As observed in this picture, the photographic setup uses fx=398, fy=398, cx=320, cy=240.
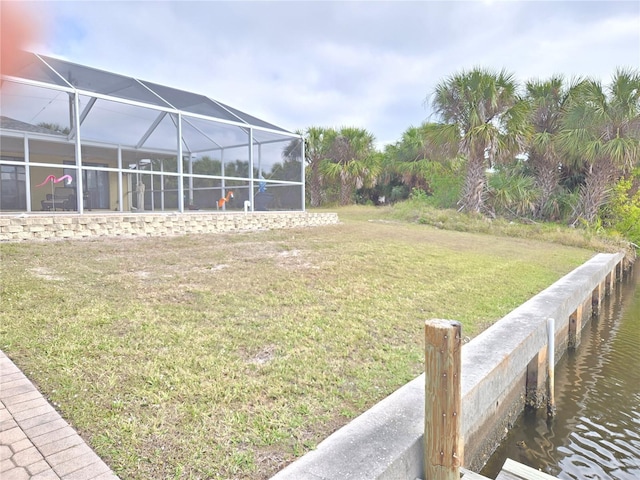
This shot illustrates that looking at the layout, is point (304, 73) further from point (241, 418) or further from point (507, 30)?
point (241, 418)

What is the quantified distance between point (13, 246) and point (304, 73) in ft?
33.1

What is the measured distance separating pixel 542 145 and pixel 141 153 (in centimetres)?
1505

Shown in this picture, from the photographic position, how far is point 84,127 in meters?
9.84

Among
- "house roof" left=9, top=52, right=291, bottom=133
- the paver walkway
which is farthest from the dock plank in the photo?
"house roof" left=9, top=52, right=291, bottom=133

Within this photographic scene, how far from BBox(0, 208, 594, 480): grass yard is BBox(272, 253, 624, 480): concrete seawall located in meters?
0.17

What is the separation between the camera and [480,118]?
1482 cm

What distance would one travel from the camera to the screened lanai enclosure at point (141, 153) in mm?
8602

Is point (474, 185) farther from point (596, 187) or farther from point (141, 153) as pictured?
point (141, 153)

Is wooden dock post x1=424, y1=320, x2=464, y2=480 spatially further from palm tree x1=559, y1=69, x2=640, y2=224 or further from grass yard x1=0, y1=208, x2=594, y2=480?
palm tree x1=559, y1=69, x2=640, y2=224

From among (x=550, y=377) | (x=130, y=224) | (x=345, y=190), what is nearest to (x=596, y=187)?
(x=345, y=190)

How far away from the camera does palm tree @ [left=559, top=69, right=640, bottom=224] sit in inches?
545

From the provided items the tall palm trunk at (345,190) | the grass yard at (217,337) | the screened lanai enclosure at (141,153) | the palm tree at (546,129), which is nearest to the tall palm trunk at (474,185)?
the palm tree at (546,129)

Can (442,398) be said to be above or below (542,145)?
below

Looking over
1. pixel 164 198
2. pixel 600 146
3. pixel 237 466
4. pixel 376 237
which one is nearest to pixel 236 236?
pixel 164 198
